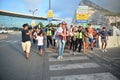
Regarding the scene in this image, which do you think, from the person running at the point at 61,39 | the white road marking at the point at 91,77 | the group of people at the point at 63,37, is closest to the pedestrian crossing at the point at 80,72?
the white road marking at the point at 91,77

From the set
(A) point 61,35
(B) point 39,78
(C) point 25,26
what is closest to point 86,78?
(B) point 39,78

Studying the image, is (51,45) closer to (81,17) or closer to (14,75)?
(81,17)

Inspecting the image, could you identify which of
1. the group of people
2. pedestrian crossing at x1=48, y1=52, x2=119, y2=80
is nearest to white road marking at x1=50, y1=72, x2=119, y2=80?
pedestrian crossing at x1=48, y1=52, x2=119, y2=80

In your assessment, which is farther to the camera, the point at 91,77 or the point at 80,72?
the point at 80,72

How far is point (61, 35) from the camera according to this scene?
11.6 metres

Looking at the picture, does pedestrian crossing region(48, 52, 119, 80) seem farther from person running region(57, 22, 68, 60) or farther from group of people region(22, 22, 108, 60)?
group of people region(22, 22, 108, 60)

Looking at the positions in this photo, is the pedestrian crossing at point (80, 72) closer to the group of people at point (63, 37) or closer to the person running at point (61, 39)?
the person running at point (61, 39)

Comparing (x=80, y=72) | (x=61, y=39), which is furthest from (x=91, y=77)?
(x=61, y=39)

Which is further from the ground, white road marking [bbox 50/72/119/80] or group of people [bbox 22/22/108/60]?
group of people [bbox 22/22/108/60]

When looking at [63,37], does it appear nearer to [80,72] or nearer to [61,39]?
[61,39]

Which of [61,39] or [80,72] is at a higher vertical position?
[61,39]

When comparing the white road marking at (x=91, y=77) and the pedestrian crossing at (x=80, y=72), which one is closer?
the white road marking at (x=91, y=77)

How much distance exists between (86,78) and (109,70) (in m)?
1.44

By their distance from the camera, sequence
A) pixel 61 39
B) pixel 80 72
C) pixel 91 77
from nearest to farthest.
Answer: pixel 91 77 < pixel 80 72 < pixel 61 39
